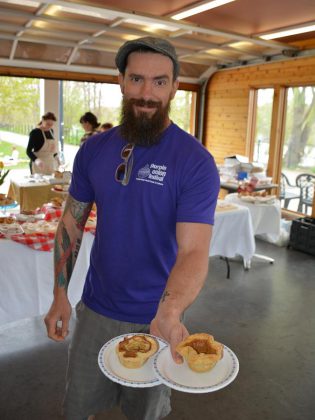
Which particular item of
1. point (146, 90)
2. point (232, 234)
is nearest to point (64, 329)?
point (146, 90)

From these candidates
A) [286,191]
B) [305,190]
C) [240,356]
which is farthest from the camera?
[286,191]

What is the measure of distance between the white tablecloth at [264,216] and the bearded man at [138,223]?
357cm

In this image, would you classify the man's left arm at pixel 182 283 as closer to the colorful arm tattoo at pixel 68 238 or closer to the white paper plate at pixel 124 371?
the white paper plate at pixel 124 371

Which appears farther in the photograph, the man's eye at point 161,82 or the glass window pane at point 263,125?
the glass window pane at point 263,125

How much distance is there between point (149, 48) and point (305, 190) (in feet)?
20.9

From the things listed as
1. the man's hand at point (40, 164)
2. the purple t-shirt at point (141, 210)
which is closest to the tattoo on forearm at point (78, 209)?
the purple t-shirt at point (141, 210)

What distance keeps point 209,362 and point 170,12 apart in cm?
500

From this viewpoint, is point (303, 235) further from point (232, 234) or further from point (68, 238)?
point (68, 238)

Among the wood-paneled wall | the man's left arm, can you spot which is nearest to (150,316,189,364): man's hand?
the man's left arm

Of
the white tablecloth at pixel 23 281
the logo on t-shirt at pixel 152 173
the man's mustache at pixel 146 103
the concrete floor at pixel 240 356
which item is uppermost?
the man's mustache at pixel 146 103

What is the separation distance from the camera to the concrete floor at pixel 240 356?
2.46m

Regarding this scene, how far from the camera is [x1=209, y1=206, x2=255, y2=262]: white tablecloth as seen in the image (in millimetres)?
4234

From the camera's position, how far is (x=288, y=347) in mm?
3219

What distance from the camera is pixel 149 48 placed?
1.39 m
